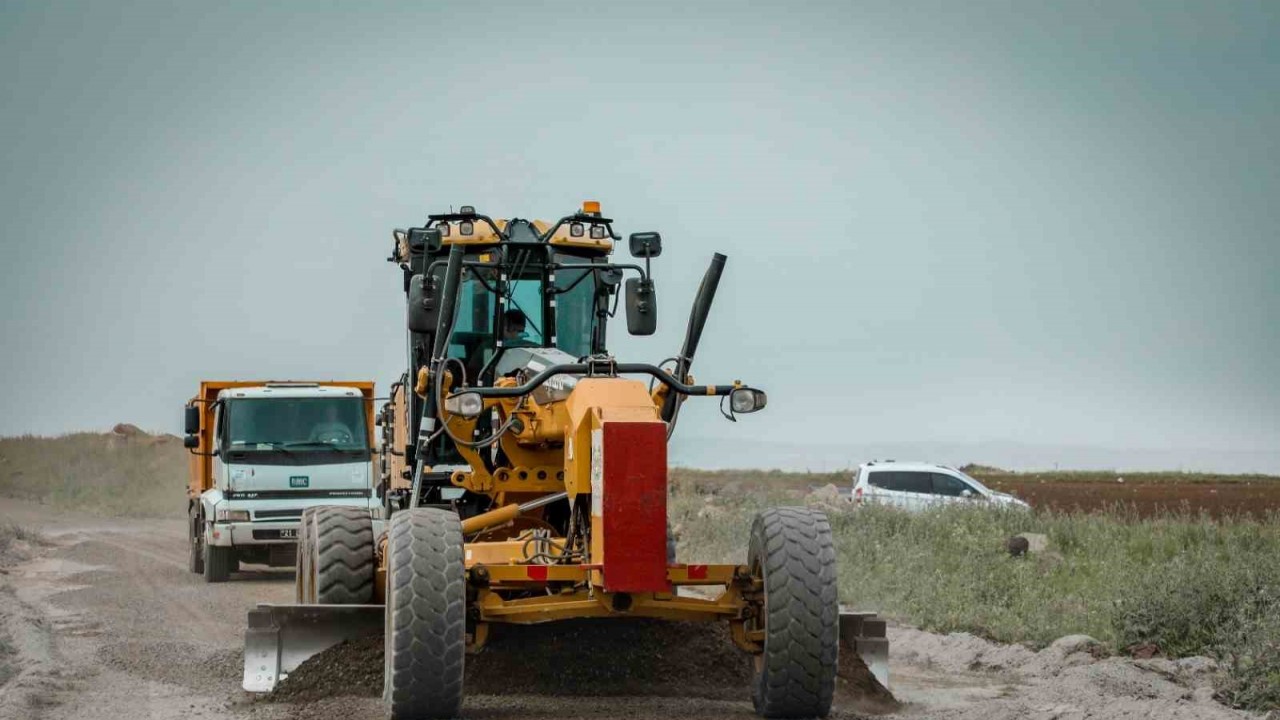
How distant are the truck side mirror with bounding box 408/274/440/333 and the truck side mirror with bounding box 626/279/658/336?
1769mm

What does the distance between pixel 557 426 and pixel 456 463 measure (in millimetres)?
1934

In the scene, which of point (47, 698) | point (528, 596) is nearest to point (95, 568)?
point (47, 698)

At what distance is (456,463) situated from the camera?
1348cm

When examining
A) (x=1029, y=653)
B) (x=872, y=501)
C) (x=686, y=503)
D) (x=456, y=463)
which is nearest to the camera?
(x=456, y=463)

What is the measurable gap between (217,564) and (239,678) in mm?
11775

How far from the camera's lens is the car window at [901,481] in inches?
1328

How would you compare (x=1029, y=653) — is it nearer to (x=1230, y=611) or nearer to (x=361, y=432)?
(x=1230, y=611)

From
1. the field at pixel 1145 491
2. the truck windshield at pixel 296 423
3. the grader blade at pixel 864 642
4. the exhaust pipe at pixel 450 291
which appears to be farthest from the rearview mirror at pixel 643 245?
the field at pixel 1145 491

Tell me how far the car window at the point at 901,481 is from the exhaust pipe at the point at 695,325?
21768mm

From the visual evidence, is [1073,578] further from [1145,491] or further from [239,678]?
[1145,491]

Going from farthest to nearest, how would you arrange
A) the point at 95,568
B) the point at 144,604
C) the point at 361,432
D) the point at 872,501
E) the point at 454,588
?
the point at 872,501, the point at 95,568, the point at 361,432, the point at 144,604, the point at 454,588

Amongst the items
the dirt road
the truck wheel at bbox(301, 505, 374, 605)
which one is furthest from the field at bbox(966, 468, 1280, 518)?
the truck wheel at bbox(301, 505, 374, 605)

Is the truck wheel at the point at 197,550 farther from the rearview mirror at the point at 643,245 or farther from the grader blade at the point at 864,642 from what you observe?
the grader blade at the point at 864,642

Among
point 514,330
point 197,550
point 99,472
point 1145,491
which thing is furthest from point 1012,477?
point 514,330
